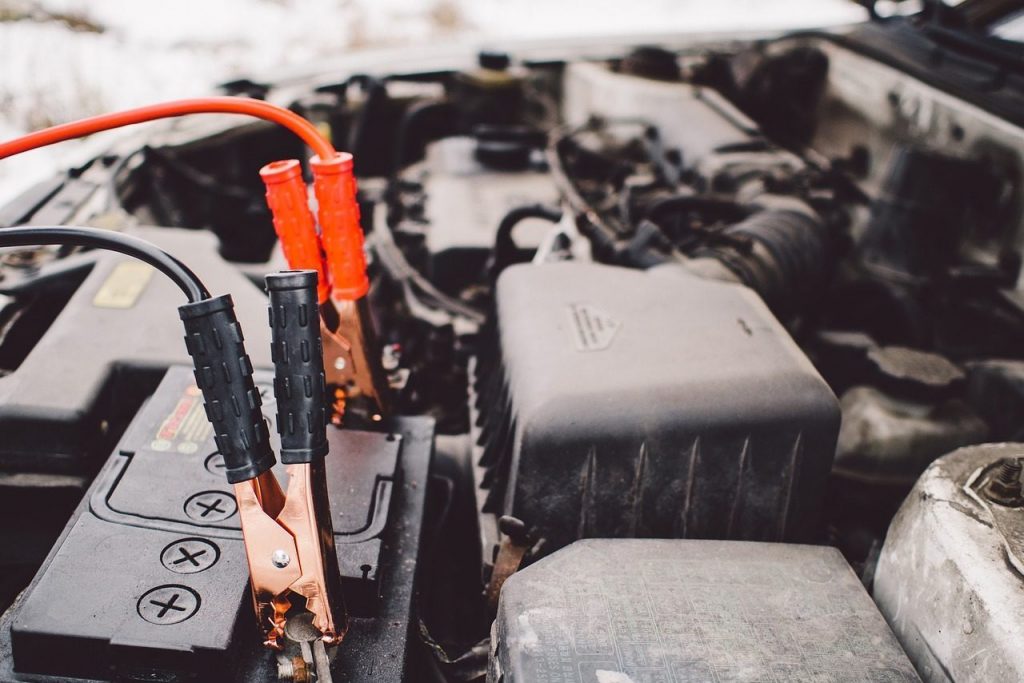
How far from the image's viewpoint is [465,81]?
228cm

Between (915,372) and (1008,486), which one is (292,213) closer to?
(1008,486)

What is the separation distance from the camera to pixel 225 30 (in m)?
6.08

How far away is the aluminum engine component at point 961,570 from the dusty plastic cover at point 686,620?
41mm

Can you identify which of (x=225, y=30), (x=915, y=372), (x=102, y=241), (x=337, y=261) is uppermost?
(x=102, y=241)

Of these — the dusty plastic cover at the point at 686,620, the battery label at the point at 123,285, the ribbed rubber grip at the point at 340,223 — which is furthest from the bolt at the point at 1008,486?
the battery label at the point at 123,285

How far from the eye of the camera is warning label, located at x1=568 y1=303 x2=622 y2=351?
1022mm

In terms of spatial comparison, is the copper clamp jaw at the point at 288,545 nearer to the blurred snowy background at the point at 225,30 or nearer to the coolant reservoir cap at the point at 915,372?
the coolant reservoir cap at the point at 915,372

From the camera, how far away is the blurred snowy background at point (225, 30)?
4.32 m

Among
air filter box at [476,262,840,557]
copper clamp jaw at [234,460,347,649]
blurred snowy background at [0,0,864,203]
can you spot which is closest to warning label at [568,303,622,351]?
air filter box at [476,262,840,557]

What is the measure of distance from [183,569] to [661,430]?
548 mm

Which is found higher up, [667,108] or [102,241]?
[102,241]

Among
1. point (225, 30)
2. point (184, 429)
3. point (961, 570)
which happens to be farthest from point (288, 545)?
point (225, 30)

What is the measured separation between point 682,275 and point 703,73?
1373 millimetres

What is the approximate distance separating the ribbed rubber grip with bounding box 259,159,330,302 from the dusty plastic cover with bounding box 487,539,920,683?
0.40 m
